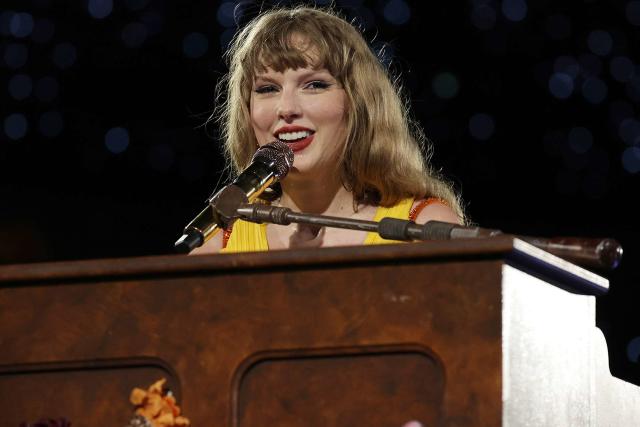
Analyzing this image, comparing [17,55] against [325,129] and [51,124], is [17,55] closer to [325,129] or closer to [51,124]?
[51,124]

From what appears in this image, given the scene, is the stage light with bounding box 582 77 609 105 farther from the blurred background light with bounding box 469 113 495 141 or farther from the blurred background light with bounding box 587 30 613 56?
the blurred background light with bounding box 469 113 495 141

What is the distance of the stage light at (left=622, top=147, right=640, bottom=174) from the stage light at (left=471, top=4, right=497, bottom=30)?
47cm

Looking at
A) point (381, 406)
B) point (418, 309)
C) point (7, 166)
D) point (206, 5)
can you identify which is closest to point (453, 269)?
point (418, 309)

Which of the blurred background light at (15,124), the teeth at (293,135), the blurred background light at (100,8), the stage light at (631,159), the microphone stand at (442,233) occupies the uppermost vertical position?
the blurred background light at (100,8)

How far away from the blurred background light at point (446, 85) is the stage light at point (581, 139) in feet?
1.05

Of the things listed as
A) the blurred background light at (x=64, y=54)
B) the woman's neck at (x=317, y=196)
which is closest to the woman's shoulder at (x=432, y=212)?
the woman's neck at (x=317, y=196)

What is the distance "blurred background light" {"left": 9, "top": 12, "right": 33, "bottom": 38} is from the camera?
3256 millimetres

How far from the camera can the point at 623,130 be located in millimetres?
2988

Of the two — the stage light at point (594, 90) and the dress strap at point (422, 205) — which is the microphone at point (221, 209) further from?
the stage light at point (594, 90)

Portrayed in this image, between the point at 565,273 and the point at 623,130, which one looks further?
the point at 623,130

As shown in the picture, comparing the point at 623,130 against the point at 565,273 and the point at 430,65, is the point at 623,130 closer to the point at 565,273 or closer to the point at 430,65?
the point at 430,65

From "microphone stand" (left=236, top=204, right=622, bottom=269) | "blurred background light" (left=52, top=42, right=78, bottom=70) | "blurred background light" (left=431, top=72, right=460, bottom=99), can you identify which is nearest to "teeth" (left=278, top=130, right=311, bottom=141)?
"microphone stand" (left=236, top=204, right=622, bottom=269)

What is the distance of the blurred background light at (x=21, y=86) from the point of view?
10.8ft

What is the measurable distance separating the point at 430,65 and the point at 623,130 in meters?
0.52
